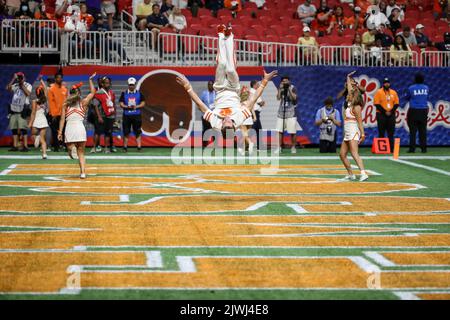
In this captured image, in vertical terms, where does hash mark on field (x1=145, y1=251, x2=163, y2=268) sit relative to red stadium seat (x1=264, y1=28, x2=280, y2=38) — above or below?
below

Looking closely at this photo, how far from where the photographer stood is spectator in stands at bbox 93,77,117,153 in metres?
27.0

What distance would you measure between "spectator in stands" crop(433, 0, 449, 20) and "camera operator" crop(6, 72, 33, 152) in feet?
50.9

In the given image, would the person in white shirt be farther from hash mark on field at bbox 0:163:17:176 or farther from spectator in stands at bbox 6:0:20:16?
hash mark on field at bbox 0:163:17:176

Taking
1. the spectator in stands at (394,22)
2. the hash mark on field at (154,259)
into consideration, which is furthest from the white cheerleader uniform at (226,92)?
the spectator in stands at (394,22)

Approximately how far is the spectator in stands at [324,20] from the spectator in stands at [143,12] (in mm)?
5781

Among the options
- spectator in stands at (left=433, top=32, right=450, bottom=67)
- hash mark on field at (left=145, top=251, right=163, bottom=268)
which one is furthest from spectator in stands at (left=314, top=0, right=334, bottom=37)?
hash mark on field at (left=145, top=251, right=163, bottom=268)

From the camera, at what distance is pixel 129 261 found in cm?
1109

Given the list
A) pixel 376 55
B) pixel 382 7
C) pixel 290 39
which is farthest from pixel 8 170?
pixel 382 7

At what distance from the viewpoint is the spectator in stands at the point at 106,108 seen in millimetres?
26953

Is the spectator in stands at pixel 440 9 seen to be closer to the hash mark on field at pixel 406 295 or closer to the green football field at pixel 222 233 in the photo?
the green football field at pixel 222 233

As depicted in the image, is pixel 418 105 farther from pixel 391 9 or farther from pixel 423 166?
pixel 391 9

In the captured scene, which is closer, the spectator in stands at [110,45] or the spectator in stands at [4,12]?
the spectator in stands at [110,45]

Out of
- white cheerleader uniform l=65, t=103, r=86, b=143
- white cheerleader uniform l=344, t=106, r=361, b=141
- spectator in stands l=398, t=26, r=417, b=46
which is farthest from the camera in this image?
spectator in stands l=398, t=26, r=417, b=46
